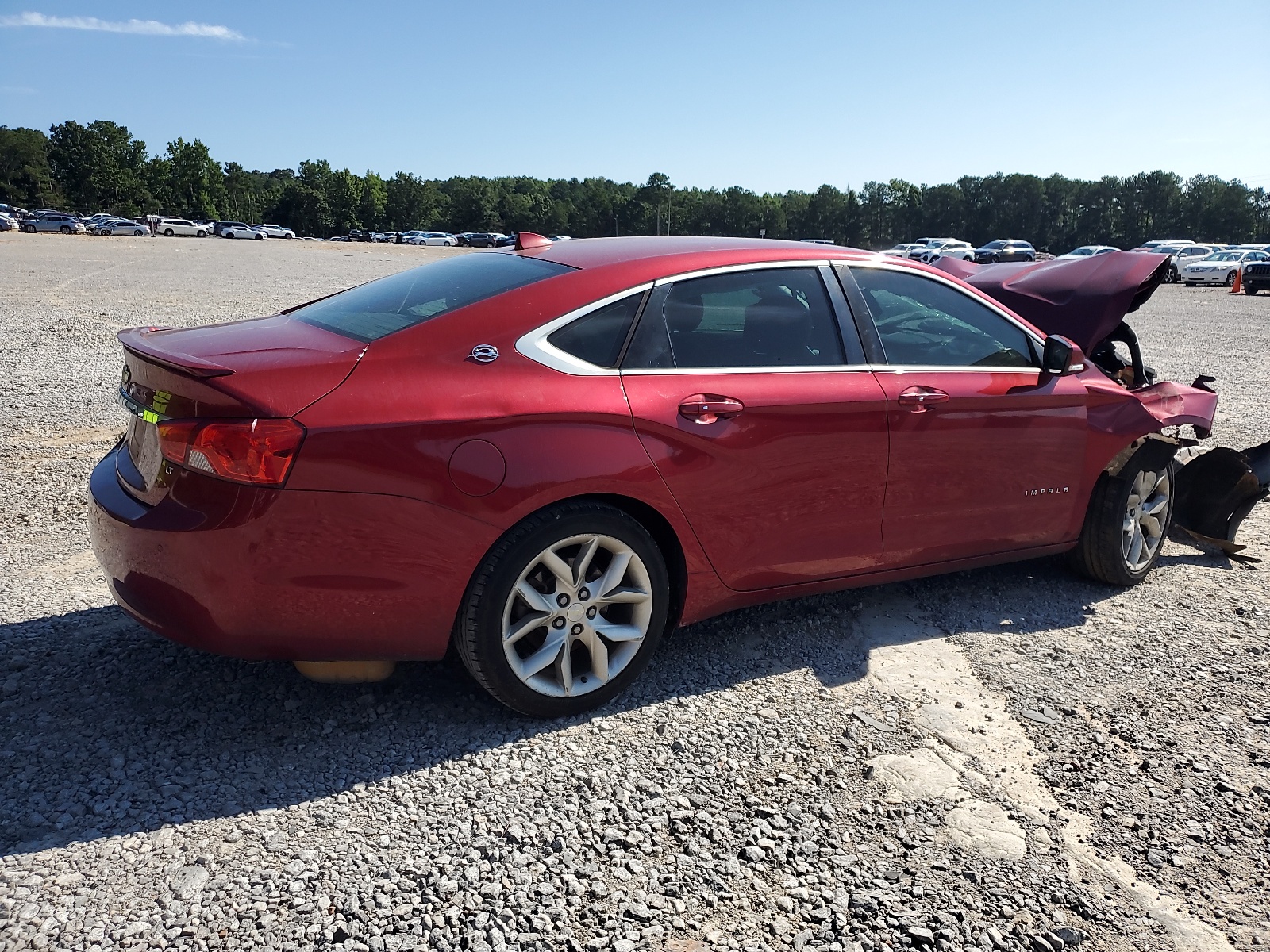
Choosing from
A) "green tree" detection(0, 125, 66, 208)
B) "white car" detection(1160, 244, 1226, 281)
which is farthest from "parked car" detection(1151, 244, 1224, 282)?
"green tree" detection(0, 125, 66, 208)

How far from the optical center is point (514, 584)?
3.05 metres

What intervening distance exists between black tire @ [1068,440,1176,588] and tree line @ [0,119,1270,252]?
104 m

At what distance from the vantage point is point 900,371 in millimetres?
3904

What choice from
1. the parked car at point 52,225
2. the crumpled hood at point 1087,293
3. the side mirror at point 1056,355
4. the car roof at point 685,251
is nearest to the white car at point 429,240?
the parked car at point 52,225

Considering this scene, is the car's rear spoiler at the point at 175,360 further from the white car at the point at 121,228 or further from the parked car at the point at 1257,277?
the white car at the point at 121,228

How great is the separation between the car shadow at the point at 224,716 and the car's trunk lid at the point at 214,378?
2.62 feet

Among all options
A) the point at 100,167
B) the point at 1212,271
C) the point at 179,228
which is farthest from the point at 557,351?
the point at 100,167

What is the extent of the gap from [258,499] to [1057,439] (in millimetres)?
3460

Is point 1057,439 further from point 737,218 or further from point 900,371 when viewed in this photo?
point 737,218

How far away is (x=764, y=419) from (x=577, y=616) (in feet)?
3.30

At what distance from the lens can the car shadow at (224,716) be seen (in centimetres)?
276

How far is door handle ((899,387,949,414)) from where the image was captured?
3848 millimetres

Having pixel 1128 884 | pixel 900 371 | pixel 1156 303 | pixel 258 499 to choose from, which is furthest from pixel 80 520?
pixel 1156 303

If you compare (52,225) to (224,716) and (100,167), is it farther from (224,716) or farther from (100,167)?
(224,716)
